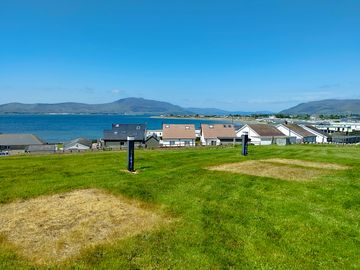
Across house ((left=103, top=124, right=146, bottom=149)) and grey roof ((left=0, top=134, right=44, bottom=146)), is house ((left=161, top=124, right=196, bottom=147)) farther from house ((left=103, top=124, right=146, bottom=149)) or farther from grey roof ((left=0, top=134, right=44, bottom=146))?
grey roof ((left=0, top=134, right=44, bottom=146))

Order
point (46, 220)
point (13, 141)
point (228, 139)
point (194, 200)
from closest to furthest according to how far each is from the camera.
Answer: point (46, 220) < point (194, 200) < point (13, 141) < point (228, 139)

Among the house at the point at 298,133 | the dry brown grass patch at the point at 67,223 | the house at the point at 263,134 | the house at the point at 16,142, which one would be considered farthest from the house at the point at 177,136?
the dry brown grass patch at the point at 67,223

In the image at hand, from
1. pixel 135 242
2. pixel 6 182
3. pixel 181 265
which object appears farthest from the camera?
pixel 6 182

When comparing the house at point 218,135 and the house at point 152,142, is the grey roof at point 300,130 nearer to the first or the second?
the house at point 218,135

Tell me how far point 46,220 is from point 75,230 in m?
1.78

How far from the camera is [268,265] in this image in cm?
919

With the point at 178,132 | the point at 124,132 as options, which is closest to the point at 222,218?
the point at 178,132

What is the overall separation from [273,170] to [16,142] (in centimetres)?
6375

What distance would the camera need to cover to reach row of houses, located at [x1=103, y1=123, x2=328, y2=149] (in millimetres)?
71188

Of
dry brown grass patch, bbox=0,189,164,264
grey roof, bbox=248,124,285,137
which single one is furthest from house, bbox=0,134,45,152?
dry brown grass patch, bbox=0,189,164,264

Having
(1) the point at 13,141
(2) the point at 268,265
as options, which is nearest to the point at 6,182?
(2) the point at 268,265

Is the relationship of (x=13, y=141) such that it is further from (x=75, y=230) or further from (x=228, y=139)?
(x=75, y=230)

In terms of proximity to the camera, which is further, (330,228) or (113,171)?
(113,171)

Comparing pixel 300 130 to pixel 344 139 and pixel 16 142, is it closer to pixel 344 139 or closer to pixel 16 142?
pixel 344 139
